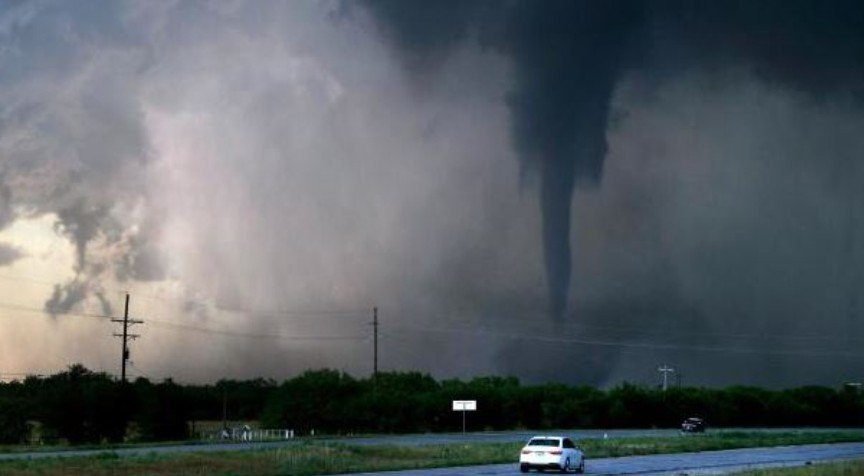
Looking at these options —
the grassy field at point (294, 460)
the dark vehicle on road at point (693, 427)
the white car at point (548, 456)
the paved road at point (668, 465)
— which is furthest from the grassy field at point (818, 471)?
the dark vehicle on road at point (693, 427)

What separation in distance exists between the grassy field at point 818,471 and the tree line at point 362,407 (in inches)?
3147

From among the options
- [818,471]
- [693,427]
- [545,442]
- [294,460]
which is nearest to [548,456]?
[545,442]

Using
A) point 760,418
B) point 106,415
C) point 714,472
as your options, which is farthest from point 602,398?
point 714,472

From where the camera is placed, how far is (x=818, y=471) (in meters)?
52.8

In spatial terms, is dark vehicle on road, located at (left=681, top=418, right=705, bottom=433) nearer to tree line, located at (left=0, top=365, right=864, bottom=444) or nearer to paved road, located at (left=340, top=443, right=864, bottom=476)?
tree line, located at (left=0, top=365, right=864, bottom=444)

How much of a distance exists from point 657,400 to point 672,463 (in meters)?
112

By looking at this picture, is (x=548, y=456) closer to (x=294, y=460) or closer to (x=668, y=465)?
(x=668, y=465)

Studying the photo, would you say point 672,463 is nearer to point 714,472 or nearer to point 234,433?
point 714,472

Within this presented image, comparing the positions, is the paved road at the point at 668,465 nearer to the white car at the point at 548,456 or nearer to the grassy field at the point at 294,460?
the white car at the point at 548,456

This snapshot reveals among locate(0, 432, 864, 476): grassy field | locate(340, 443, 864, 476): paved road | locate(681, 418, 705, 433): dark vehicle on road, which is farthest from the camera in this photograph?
locate(681, 418, 705, 433): dark vehicle on road

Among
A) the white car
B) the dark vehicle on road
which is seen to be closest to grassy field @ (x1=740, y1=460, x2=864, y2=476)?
the white car

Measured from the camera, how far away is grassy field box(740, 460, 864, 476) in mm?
51031

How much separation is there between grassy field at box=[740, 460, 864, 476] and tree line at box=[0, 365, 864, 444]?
7994cm

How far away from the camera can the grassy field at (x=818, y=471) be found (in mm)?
51031
